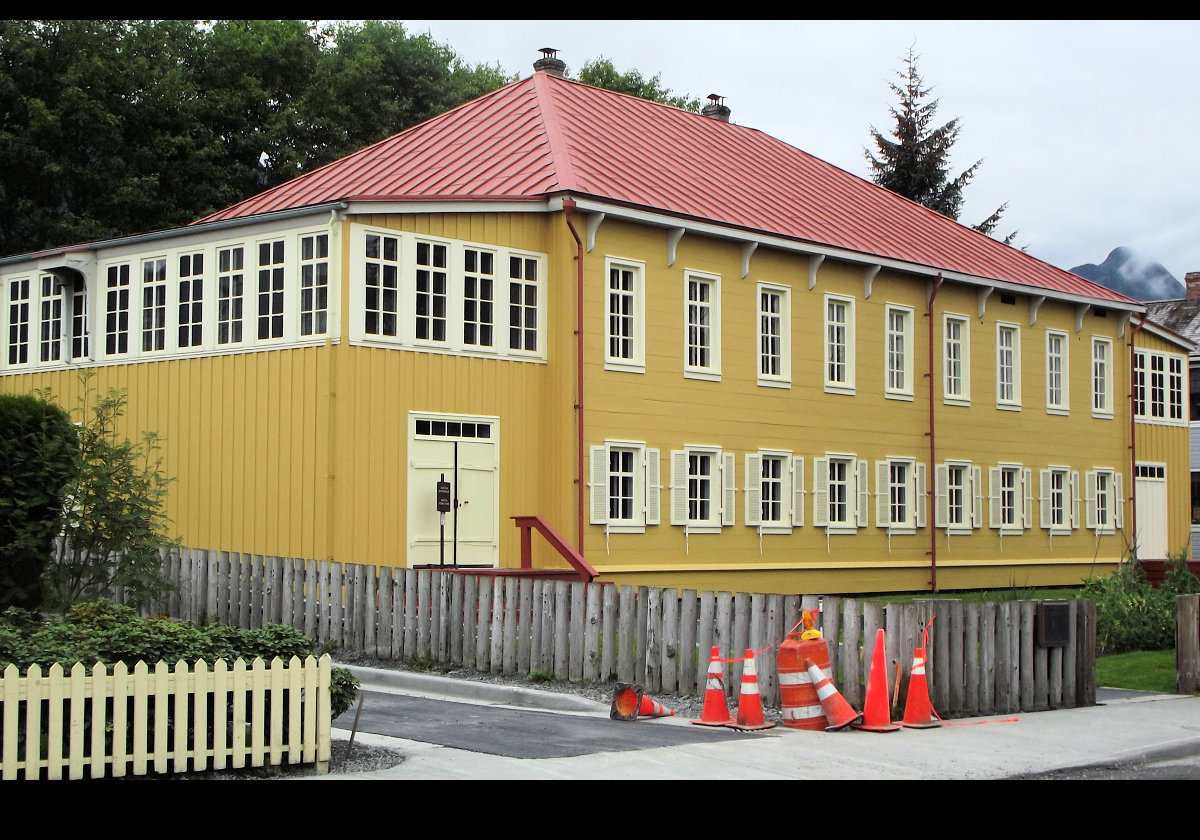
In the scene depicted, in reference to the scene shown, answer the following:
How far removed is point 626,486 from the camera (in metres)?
24.7

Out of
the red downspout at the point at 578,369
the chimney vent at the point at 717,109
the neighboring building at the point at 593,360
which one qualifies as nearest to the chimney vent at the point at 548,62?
the neighboring building at the point at 593,360

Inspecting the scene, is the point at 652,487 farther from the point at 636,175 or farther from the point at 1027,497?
the point at 1027,497

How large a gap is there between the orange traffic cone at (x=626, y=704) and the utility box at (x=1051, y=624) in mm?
4079

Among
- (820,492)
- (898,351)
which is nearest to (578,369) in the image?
(820,492)

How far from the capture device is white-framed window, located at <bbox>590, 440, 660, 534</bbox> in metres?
24.0

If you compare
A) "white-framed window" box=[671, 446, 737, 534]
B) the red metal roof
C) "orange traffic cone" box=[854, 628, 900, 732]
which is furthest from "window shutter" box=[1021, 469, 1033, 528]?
"orange traffic cone" box=[854, 628, 900, 732]

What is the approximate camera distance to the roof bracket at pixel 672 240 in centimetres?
2545

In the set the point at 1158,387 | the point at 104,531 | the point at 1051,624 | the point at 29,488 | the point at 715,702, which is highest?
the point at 1158,387

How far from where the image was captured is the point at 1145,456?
37344 mm

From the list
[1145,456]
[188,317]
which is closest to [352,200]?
[188,317]

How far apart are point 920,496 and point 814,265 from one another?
19.0 ft

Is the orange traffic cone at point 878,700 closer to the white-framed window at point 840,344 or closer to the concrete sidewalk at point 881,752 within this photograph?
the concrete sidewalk at point 881,752

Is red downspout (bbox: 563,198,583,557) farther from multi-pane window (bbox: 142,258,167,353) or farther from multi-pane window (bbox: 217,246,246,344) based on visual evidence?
multi-pane window (bbox: 142,258,167,353)

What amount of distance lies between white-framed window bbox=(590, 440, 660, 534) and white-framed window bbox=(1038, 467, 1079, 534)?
1262 cm
